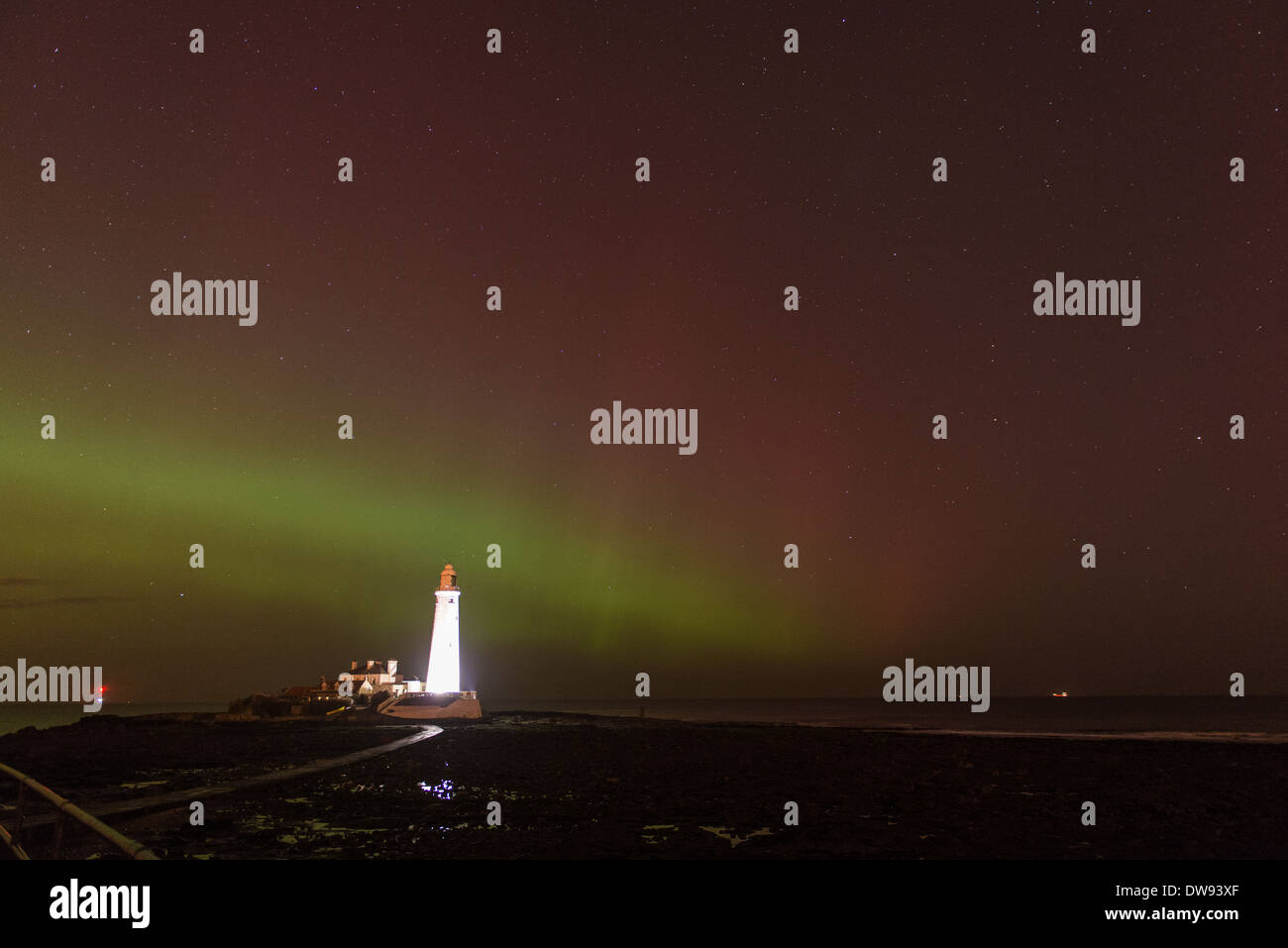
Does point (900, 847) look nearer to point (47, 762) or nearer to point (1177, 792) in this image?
point (1177, 792)

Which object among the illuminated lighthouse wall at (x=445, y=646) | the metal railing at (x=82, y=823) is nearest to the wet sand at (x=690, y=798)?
the metal railing at (x=82, y=823)

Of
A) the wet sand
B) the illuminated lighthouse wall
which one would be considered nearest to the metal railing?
the wet sand

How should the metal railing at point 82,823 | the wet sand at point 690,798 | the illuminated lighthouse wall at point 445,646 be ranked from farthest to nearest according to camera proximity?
1. the illuminated lighthouse wall at point 445,646
2. the wet sand at point 690,798
3. the metal railing at point 82,823

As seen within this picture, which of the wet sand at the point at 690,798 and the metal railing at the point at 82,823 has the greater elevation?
the metal railing at the point at 82,823

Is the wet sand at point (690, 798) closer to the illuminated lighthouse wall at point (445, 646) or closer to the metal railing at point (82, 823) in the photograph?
the metal railing at point (82, 823)

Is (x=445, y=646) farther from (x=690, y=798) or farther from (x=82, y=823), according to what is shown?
(x=82, y=823)
